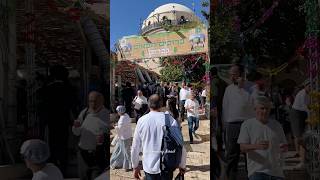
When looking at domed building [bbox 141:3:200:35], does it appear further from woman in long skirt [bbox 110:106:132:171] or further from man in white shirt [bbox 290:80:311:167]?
man in white shirt [bbox 290:80:311:167]

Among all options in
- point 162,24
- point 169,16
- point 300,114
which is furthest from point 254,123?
point 162,24

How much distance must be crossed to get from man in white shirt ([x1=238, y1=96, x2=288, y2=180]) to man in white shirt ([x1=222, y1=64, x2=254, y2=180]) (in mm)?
71

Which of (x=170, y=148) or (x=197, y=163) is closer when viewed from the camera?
(x=170, y=148)

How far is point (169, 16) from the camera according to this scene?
5449mm

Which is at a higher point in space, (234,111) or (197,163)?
(234,111)

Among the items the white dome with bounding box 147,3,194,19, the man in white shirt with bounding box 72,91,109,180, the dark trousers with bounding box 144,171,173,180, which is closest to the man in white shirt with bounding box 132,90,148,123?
the white dome with bounding box 147,3,194,19

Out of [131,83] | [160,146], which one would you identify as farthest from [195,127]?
[160,146]

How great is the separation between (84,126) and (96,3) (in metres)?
1.06

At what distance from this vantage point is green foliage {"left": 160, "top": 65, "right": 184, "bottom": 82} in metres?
9.42

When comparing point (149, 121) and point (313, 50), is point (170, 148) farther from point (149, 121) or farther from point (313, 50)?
point (313, 50)

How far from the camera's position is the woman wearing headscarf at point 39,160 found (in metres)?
3.36

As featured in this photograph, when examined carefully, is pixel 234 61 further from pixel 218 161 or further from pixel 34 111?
pixel 34 111

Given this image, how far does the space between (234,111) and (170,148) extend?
2.72 ft

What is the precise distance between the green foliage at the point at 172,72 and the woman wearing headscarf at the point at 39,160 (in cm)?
571
